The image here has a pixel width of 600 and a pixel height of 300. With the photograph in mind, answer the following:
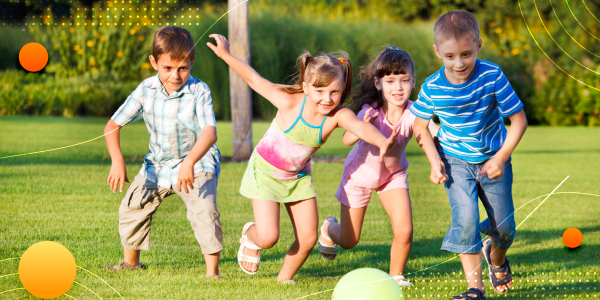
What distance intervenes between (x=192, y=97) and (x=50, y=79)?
→ 479 inches

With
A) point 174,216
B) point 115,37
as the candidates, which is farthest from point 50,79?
point 174,216

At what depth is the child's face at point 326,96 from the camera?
12.0 feet

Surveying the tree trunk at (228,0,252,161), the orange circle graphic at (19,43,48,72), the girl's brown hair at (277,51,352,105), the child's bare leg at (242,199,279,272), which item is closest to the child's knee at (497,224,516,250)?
the girl's brown hair at (277,51,352,105)

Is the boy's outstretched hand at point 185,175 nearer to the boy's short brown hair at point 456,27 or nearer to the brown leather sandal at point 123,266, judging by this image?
the brown leather sandal at point 123,266

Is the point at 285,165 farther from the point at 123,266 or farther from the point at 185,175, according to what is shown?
the point at 123,266

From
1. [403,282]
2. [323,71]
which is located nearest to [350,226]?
[403,282]

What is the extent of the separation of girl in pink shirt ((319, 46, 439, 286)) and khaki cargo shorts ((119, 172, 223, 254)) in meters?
0.93

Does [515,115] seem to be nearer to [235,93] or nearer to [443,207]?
[443,207]

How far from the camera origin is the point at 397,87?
12.9 feet

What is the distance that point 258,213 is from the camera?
12.8ft

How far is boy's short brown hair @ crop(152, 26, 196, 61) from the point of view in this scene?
3.67 metres

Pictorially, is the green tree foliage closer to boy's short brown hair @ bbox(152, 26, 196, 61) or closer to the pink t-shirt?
boy's short brown hair @ bbox(152, 26, 196, 61)

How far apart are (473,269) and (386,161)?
89 centimetres

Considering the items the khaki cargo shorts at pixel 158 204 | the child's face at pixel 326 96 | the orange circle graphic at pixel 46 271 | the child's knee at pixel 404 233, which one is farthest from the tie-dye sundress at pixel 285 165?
the orange circle graphic at pixel 46 271
